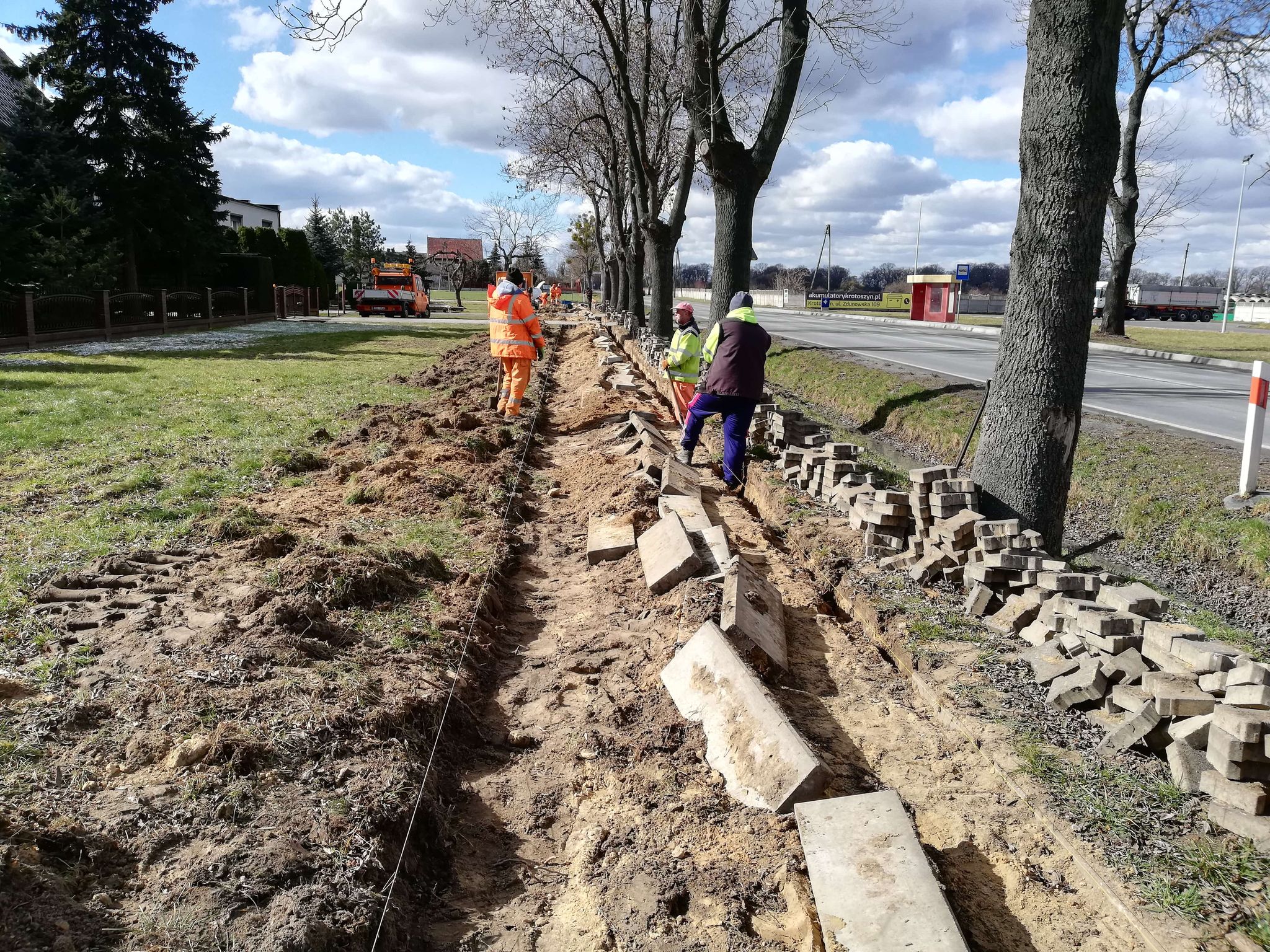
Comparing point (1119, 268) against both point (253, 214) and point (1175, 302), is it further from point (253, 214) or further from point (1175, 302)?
point (253, 214)

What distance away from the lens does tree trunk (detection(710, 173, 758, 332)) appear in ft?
41.0

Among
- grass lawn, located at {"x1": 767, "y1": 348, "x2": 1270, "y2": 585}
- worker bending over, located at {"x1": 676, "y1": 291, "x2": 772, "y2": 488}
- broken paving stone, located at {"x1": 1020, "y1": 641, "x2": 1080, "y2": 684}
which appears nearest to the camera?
broken paving stone, located at {"x1": 1020, "y1": 641, "x2": 1080, "y2": 684}

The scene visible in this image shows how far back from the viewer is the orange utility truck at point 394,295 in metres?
41.9

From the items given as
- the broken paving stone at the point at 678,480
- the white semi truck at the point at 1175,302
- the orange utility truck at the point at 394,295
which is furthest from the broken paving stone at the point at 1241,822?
the white semi truck at the point at 1175,302

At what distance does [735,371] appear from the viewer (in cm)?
825

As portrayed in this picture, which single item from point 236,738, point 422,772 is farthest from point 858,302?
point 236,738

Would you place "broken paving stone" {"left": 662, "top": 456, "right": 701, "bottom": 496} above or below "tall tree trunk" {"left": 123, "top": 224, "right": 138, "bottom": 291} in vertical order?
below

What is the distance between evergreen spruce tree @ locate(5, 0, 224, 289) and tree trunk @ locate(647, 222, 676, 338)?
17072mm

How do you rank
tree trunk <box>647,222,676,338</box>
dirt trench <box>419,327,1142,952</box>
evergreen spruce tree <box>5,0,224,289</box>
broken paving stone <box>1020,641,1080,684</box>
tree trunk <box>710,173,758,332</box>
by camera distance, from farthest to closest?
evergreen spruce tree <box>5,0,224,289</box> < tree trunk <box>647,222,676,338</box> < tree trunk <box>710,173,758,332</box> < broken paving stone <box>1020,641,1080,684</box> < dirt trench <box>419,327,1142,952</box>

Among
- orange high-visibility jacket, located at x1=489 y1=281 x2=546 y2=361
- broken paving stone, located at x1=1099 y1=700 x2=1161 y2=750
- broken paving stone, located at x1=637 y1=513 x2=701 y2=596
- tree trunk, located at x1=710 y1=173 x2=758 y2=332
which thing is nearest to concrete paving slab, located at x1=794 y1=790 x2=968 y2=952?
broken paving stone, located at x1=1099 y1=700 x2=1161 y2=750

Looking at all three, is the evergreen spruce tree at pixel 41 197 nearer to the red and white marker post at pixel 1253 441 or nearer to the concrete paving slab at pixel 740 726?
the concrete paving slab at pixel 740 726

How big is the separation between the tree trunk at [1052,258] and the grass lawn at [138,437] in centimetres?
573

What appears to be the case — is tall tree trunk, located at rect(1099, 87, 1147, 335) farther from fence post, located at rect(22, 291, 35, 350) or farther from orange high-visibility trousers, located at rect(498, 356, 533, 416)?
fence post, located at rect(22, 291, 35, 350)

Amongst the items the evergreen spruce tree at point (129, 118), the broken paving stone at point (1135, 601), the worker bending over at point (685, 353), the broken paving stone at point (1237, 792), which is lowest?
the broken paving stone at point (1237, 792)
